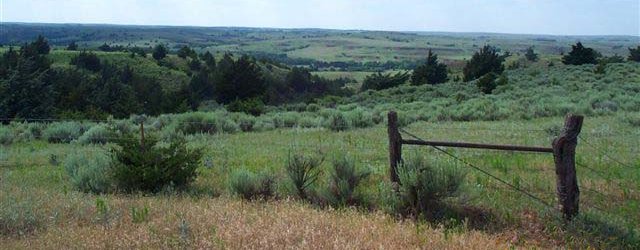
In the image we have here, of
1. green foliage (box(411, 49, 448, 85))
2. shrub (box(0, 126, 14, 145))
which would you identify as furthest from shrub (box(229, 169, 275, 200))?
green foliage (box(411, 49, 448, 85))

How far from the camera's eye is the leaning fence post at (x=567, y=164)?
7449 mm

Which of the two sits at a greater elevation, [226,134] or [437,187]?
[437,187]

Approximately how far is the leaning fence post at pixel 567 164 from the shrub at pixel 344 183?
2.60 m

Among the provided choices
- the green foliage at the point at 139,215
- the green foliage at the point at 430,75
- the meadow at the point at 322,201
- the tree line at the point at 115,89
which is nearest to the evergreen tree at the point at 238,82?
the tree line at the point at 115,89

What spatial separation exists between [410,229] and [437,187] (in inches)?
41.2

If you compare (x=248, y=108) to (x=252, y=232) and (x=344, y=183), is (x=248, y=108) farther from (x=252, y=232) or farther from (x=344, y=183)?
(x=252, y=232)

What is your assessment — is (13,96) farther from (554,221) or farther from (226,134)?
(554,221)

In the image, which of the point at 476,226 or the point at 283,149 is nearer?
the point at 476,226

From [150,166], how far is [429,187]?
455 centimetres

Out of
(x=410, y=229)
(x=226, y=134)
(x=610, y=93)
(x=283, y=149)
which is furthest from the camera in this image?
(x=610, y=93)

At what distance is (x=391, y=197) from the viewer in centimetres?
822

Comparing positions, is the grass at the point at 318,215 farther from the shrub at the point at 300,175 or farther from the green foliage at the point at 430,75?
the green foliage at the point at 430,75

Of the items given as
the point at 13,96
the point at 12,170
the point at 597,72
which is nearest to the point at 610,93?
the point at 597,72

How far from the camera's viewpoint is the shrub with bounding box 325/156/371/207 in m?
8.61
